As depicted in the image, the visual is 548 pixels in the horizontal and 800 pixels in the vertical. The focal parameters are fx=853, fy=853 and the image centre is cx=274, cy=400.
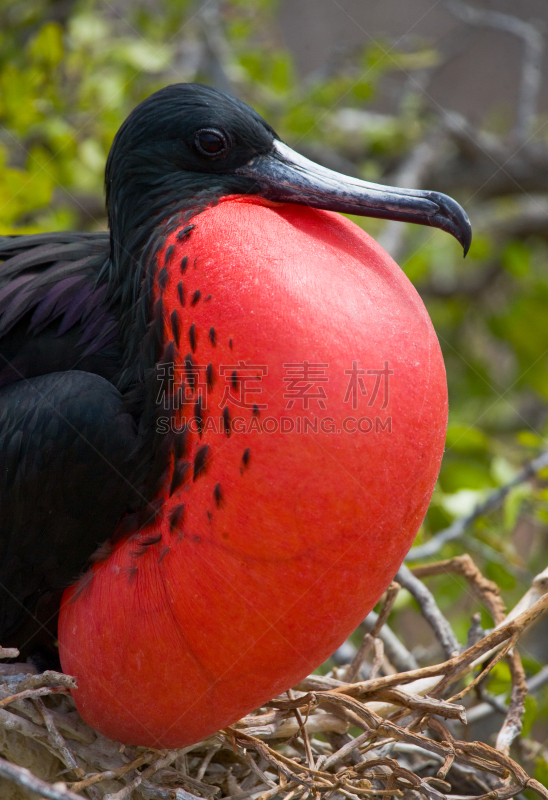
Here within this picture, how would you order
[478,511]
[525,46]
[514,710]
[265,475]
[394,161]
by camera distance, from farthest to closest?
[394,161] → [525,46] → [478,511] → [514,710] → [265,475]

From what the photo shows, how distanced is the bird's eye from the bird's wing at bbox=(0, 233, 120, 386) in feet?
0.78

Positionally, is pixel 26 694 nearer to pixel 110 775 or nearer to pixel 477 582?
pixel 110 775

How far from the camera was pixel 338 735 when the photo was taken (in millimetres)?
1306

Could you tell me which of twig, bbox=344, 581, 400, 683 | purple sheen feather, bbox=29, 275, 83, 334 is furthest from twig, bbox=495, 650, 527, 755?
purple sheen feather, bbox=29, 275, 83, 334

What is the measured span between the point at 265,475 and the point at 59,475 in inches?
11.2

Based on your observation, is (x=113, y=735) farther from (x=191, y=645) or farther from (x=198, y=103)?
(x=198, y=103)

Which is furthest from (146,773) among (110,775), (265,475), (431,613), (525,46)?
(525,46)

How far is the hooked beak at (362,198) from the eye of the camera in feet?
3.64

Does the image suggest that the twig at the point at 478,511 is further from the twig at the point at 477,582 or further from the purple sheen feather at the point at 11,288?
the purple sheen feather at the point at 11,288

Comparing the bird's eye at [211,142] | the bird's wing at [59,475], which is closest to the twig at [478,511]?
the bird's wing at [59,475]

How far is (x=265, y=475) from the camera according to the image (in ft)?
3.15

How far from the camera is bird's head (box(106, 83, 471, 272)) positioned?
1.11 meters

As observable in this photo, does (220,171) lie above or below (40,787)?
above

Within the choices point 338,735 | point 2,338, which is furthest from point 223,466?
point 338,735
